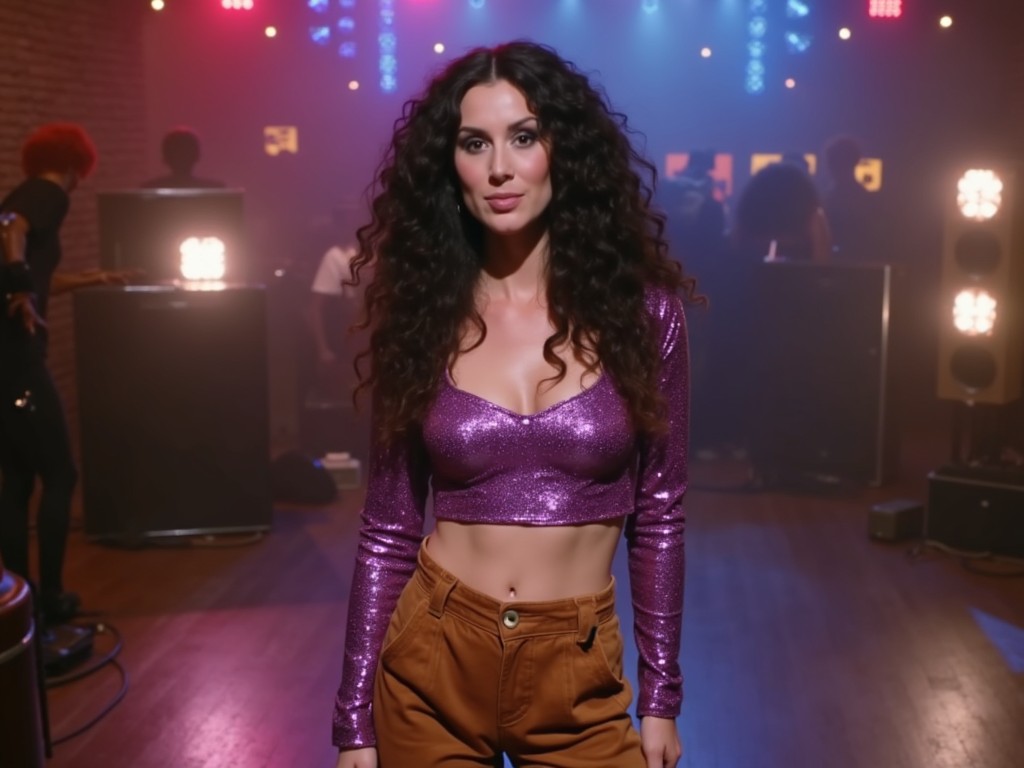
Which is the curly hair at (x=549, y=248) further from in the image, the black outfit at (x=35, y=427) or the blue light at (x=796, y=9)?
the blue light at (x=796, y=9)

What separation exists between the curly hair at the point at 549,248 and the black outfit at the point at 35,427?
2.66 meters

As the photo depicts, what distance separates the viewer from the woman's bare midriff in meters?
1.69

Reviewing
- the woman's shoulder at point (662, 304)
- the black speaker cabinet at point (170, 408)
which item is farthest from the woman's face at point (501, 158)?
the black speaker cabinet at point (170, 408)

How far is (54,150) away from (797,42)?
6.15 meters

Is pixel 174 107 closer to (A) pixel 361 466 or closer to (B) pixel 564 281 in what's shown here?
(A) pixel 361 466

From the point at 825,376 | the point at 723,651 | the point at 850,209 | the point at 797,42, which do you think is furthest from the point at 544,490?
the point at 797,42

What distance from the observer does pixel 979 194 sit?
5.39m

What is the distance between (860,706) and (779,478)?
2872 millimetres

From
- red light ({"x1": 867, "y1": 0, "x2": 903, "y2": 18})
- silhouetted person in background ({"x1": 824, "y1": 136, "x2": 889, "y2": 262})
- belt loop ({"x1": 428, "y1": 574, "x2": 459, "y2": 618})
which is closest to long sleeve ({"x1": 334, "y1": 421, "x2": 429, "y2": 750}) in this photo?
belt loop ({"x1": 428, "y1": 574, "x2": 459, "y2": 618})

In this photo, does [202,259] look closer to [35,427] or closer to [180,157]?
[180,157]

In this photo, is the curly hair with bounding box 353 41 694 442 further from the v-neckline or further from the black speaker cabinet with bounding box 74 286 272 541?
the black speaker cabinet with bounding box 74 286 272 541

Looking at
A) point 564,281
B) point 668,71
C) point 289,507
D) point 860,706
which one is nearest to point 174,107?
point 668,71

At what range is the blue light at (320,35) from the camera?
10039mm

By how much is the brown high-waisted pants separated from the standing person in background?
2.83 meters
